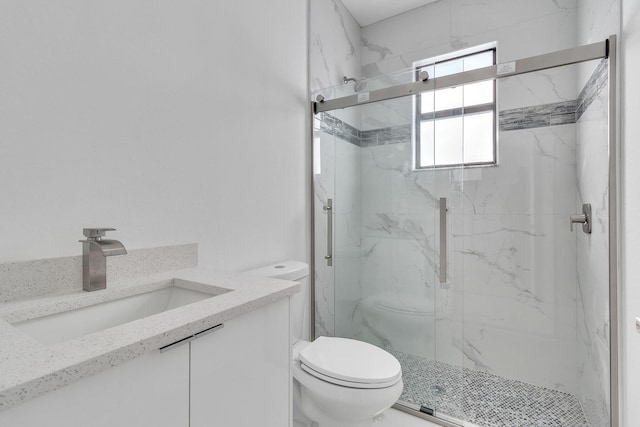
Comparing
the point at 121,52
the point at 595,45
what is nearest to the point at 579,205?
the point at 595,45

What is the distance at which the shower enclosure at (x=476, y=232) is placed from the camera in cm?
171

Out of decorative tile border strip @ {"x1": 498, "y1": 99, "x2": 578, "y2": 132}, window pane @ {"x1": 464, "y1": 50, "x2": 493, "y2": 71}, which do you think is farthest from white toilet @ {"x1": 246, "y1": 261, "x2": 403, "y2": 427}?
window pane @ {"x1": 464, "y1": 50, "x2": 493, "y2": 71}

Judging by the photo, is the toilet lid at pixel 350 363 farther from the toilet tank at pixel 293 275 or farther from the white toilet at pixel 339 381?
the toilet tank at pixel 293 275

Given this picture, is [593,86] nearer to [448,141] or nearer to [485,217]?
[448,141]

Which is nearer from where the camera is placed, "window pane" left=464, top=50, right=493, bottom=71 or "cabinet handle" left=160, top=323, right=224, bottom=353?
"cabinet handle" left=160, top=323, right=224, bottom=353

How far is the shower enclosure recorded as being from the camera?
1711 millimetres

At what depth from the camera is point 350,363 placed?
4.53 feet

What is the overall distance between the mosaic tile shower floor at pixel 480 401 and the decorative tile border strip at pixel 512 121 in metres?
1.30

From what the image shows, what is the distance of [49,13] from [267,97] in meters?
0.95

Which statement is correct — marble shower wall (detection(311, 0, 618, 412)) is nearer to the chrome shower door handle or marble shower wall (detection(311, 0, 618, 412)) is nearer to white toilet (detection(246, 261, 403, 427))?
the chrome shower door handle

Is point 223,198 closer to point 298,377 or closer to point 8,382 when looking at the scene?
point 298,377

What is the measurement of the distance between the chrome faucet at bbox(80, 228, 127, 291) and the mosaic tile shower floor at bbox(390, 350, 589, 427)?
160 centimetres

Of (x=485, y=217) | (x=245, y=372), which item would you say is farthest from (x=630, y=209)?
(x=245, y=372)

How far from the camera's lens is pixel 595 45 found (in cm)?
142
